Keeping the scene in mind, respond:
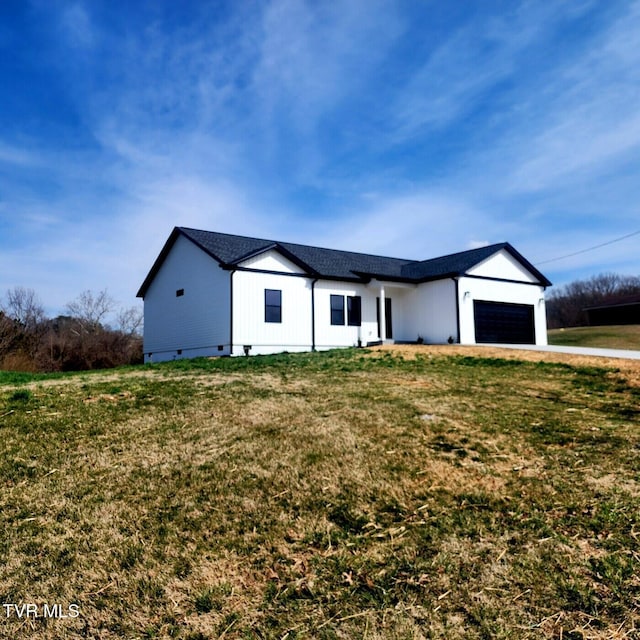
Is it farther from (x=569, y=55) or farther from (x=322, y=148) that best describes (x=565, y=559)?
(x=322, y=148)

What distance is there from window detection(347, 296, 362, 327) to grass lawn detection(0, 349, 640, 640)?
12801mm

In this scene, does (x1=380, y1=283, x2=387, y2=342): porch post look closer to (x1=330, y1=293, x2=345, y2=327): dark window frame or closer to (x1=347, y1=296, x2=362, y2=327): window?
(x1=347, y1=296, x2=362, y2=327): window

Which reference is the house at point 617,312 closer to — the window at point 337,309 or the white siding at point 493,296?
the white siding at point 493,296

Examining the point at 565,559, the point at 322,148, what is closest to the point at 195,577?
the point at 565,559

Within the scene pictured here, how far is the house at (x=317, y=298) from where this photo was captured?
685 inches

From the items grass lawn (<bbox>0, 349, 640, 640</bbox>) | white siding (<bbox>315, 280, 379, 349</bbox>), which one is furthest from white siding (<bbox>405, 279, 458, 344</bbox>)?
grass lawn (<bbox>0, 349, 640, 640</bbox>)

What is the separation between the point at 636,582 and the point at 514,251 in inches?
823

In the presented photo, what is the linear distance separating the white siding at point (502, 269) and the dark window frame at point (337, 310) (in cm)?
583

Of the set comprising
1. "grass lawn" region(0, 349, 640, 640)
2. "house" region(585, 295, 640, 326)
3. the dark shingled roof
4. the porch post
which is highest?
the dark shingled roof

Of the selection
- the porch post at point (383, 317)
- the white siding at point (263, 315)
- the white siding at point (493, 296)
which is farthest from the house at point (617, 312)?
the white siding at point (263, 315)

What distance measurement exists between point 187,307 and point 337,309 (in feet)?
20.9

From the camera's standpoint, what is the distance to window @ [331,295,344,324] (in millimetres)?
19562

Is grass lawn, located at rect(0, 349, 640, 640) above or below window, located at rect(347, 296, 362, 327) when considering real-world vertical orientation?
below

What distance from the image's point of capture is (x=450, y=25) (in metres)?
9.92
